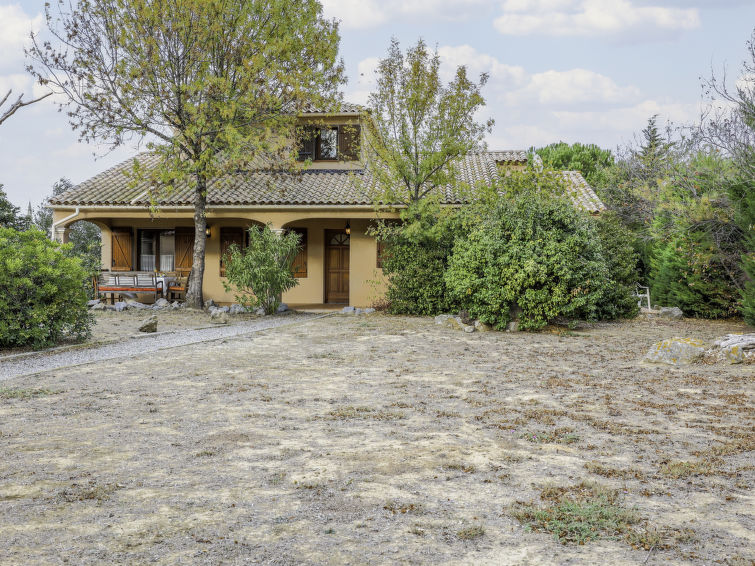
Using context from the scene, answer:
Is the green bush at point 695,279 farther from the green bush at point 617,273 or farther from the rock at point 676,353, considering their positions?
the rock at point 676,353

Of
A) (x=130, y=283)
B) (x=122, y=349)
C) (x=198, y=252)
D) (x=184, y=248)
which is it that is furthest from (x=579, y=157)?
(x=122, y=349)

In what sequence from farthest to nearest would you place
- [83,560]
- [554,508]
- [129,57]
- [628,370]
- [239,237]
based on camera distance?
[239,237]
[129,57]
[628,370]
[554,508]
[83,560]

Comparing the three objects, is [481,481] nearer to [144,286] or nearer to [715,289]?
[715,289]

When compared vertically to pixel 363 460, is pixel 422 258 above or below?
above

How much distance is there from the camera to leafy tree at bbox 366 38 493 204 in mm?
16266

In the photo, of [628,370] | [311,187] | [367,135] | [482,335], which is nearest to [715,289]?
[482,335]

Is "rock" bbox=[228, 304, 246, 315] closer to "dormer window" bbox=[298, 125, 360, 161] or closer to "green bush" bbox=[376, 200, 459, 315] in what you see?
"green bush" bbox=[376, 200, 459, 315]

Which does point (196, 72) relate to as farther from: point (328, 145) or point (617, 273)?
point (617, 273)

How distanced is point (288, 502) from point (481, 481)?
1309 mm

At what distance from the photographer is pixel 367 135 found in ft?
57.4

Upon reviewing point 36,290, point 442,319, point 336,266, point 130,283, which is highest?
point 336,266

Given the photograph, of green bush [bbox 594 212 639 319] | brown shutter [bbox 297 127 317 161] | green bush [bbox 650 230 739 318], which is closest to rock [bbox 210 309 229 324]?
brown shutter [bbox 297 127 317 161]

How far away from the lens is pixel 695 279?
16.1 metres

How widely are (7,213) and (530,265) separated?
63.4ft
